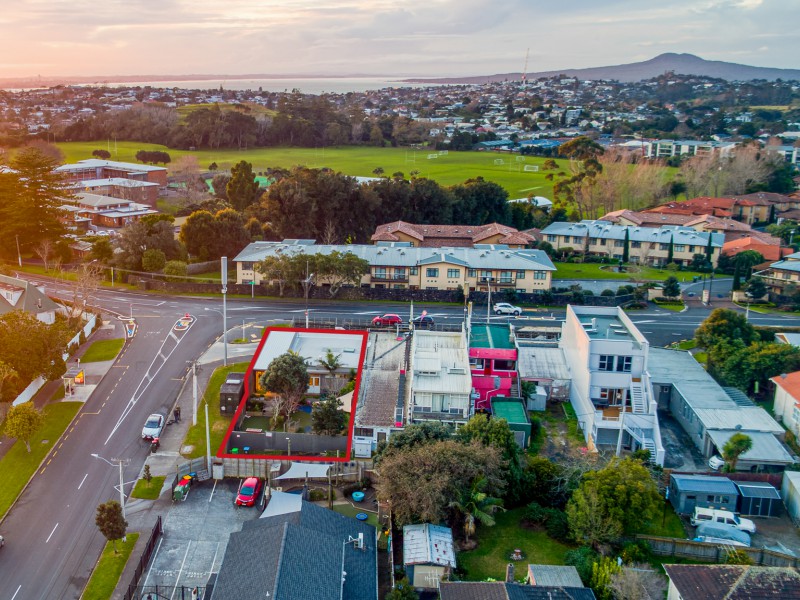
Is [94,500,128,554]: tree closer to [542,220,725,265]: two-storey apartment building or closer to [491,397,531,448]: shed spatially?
[491,397,531,448]: shed

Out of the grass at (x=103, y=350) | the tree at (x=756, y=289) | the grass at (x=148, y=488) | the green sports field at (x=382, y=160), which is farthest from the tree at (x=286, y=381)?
→ the green sports field at (x=382, y=160)

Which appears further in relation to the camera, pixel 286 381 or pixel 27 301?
pixel 27 301

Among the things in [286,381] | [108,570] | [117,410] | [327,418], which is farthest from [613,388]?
[117,410]

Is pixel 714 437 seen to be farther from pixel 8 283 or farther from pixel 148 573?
pixel 8 283

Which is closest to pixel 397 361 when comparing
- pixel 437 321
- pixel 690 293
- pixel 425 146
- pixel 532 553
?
pixel 437 321

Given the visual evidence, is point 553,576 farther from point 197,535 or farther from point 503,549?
point 197,535

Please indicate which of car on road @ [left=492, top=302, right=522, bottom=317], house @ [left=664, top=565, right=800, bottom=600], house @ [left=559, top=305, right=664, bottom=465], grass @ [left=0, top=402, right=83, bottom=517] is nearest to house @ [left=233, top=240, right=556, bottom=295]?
car on road @ [left=492, top=302, right=522, bottom=317]
